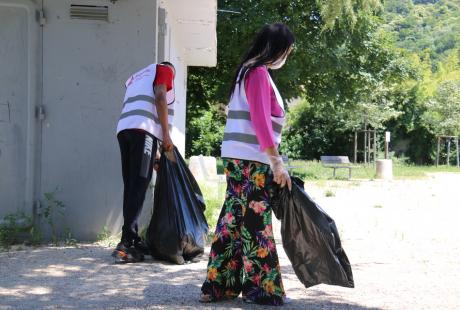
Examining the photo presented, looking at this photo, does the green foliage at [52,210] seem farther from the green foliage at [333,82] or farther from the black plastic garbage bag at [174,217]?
the green foliage at [333,82]

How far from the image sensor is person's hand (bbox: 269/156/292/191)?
3725mm

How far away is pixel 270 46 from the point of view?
388cm

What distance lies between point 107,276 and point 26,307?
0.96m

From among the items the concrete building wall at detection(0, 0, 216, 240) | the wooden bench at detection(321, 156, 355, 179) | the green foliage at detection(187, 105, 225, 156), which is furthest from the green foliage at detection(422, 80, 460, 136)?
the concrete building wall at detection(0, 0, 216, 240)

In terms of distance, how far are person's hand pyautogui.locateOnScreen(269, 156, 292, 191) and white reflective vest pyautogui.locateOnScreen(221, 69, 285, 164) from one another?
0.09 m

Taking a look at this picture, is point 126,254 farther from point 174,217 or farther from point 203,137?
point 203,137


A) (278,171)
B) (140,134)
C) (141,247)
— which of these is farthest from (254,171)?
(141,247)

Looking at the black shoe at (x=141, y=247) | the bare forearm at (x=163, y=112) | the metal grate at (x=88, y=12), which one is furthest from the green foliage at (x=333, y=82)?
the black shoe at (x=141, y=247)

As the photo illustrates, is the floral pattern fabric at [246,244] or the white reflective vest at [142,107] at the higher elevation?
the white reflective vest at [142,107]

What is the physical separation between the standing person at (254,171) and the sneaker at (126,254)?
5.02 ft

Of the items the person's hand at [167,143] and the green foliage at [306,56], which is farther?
the green foliage at [306,56]

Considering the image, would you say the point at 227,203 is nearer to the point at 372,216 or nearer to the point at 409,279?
the point at 409,279

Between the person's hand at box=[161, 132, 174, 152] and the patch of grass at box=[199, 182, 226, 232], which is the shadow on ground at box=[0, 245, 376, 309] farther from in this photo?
the patch of grass at box=[199, 182, 226, 232]

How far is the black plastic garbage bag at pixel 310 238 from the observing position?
387 centimetres
